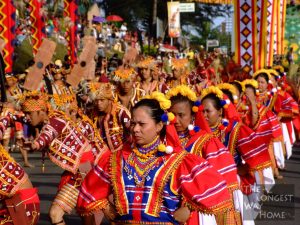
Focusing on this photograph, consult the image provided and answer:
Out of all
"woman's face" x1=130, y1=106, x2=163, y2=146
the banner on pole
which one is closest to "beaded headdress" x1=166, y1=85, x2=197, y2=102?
"woman's face" x1=130, y1=106, x2=163, y2=146

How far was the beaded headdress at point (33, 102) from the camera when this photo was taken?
287 inches

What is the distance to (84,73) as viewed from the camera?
10281 millimetres

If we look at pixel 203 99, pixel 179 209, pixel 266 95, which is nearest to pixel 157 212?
pixel 179 209

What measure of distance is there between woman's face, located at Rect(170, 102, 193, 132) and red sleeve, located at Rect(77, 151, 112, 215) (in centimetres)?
155

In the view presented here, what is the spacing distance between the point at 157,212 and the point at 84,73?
5055 mm

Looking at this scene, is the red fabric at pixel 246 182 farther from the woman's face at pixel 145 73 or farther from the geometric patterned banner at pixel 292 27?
the geometric patterned banner at pixel 292 27

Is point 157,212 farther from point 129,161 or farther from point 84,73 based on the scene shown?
point 84,73

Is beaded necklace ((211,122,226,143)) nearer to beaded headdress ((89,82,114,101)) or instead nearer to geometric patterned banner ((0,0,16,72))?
beaded headdress ((89,82,114,101))

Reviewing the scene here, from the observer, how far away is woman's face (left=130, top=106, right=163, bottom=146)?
5.46 metres

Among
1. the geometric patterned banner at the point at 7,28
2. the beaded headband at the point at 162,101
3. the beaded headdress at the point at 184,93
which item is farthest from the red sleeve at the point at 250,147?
the geometric patterned banner at the point at 7,28

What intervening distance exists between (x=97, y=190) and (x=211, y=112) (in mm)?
2820

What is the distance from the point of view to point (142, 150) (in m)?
5.50

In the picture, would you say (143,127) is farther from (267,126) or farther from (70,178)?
(267,126)

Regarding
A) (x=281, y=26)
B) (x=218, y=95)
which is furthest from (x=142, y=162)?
(x=281, y=26)
